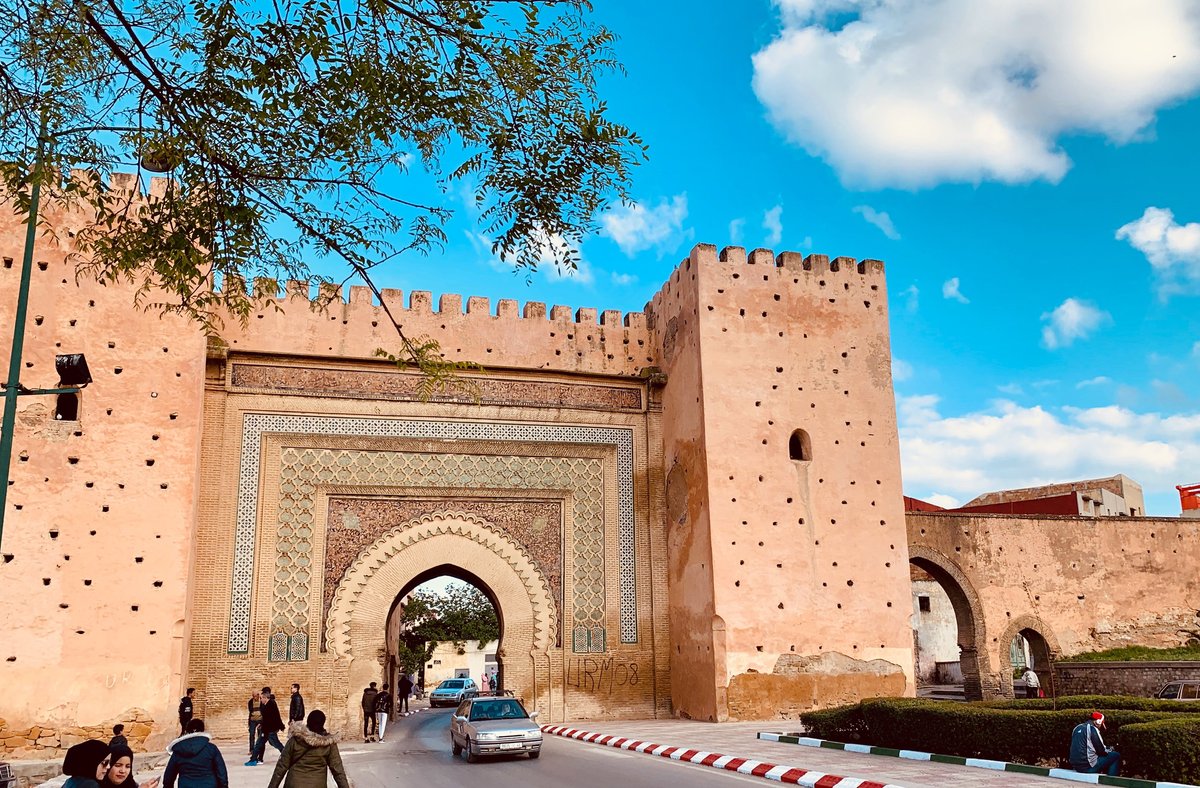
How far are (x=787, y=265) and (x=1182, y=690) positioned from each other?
887 cm

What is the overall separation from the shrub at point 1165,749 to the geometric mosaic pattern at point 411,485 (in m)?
8.72

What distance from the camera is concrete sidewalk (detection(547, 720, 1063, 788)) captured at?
7.38 m

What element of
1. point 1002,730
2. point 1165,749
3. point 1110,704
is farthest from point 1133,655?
point 1165,749

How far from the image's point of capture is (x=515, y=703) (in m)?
11.1

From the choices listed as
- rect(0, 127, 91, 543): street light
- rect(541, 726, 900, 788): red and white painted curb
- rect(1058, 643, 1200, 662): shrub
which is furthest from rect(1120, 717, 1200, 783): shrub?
rect(1058, 643, 1200, 662): shrub

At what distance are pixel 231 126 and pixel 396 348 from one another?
9.60m

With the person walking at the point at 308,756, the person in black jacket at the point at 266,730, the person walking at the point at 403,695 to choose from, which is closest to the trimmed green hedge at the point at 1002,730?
the person walking at the point at 308,756

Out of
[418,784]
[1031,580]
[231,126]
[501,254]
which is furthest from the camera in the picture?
[1031,580]

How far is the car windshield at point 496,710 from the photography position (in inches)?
426

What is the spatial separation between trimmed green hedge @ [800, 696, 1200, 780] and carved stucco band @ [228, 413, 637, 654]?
5018 mm

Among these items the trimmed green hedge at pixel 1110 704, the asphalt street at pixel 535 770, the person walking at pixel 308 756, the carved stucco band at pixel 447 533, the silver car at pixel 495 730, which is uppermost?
the carved stucco band at pixel 447 533

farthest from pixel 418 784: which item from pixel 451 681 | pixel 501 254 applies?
pixel 451 681

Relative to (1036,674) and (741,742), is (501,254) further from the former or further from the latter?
(1036,674)

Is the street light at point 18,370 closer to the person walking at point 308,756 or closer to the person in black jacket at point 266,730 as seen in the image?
the person walking at point 308,756
